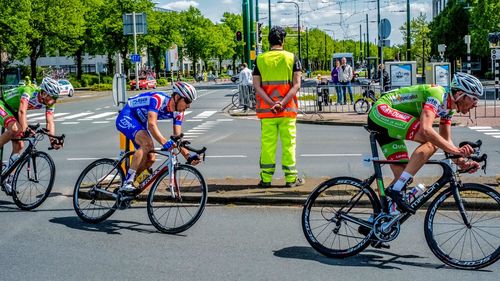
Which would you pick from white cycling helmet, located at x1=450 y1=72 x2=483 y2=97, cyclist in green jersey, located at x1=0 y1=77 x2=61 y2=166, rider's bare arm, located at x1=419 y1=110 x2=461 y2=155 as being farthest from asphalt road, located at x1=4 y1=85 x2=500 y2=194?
white cycling helmet, located at x1=450 y1=72 x2=483 y2=97

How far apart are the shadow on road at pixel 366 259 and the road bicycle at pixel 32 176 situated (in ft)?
11.4

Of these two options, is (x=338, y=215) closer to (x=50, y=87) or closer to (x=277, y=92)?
(x=277, y=92)

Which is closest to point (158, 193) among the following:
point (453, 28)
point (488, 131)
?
point (488, 131)

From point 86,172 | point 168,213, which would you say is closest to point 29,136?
point 86,172

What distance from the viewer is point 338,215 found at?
5.91 meters

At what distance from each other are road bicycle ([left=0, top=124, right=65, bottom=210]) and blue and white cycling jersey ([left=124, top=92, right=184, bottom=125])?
1.42 metres

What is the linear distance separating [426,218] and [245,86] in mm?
22381

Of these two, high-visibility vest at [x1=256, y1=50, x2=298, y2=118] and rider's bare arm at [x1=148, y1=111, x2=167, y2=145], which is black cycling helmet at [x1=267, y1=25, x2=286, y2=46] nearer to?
high-visibility vest at [x1=256, y1=50, x2=298, y2=118]

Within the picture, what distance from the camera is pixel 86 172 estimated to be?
738 cm

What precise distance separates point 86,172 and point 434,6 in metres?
141

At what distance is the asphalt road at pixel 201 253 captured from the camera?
5.39 m

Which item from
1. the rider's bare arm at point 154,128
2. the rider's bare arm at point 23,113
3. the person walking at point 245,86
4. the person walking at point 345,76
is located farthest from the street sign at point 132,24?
the person walking at point 345,76

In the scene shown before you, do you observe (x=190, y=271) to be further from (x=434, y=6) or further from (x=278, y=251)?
(x=434, y=6)

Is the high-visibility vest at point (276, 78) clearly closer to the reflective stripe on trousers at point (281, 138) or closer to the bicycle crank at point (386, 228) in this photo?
the reflective stripe on trousers at point (281, 138)
